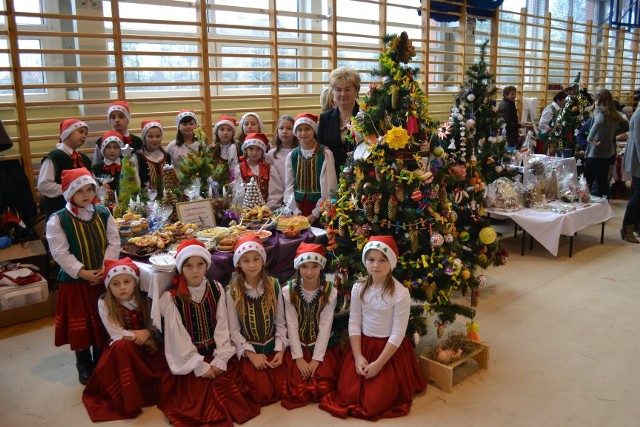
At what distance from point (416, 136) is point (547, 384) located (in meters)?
1.76

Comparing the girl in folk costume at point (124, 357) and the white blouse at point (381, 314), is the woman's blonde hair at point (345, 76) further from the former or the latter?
the girl in folk costume at point (124, 357)

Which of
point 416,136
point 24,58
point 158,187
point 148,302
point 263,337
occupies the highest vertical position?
point 24,58

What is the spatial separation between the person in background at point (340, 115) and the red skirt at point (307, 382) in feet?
5.42

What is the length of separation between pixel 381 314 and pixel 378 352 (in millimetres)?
226

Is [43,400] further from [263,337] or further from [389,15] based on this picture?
[389,15]

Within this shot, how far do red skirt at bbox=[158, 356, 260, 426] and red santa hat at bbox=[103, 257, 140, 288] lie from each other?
0.63 meters

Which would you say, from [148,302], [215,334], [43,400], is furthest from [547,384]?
[43,400]

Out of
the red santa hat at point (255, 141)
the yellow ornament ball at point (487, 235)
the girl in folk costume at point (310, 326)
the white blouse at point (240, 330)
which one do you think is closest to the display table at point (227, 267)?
the white blouse at point (240, 330)

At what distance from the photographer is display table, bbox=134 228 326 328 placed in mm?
3080

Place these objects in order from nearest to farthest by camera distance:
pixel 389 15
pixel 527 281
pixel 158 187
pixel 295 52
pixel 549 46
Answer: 1. pixel 158 187
2. pixel 527 281
3. pixel 295 52
4. pixel 389 15
5. pixel 549 46

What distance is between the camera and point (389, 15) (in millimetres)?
8523

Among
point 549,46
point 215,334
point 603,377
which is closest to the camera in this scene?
point 215,334

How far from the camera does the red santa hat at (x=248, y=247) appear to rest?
3.18 m

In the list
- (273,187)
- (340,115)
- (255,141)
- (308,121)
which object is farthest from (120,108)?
(340,115)
